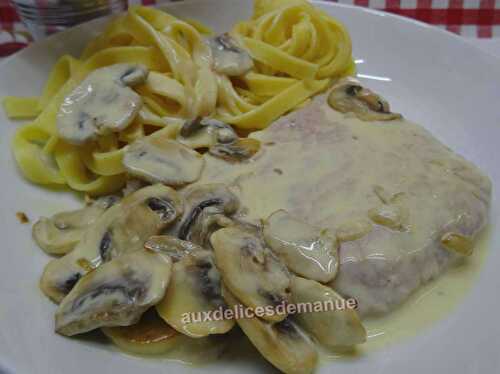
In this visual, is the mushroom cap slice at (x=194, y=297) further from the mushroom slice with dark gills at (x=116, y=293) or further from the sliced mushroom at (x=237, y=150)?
the sliced mushroom at (x=237, y=150)

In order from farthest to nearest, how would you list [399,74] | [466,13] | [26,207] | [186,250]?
[466,13] < [399,74] < [26,207] < [186,250]

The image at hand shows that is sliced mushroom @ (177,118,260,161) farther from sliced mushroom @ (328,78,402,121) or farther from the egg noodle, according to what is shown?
sliced mushroom @ (328,78,402,121)

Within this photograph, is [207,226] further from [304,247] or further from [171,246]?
[304,247]

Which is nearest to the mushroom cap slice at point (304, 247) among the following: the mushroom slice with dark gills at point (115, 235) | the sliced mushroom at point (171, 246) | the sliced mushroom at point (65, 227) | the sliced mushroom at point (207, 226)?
the sliced mushroom at point (207, 226)

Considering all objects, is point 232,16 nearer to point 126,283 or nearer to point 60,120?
point 60,120

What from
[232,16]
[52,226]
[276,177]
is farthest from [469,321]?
[232,16]

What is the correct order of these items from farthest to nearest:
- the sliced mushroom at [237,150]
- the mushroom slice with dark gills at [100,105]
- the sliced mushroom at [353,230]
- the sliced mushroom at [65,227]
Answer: the mushroom slice with dark gills at [100,105] < the sliced mushroom at [237,150] < the sliced mushroom at [65,227] < the sliced mushroom at [353,230]

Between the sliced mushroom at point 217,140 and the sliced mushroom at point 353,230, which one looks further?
the sliced mushroom at point 217,140
